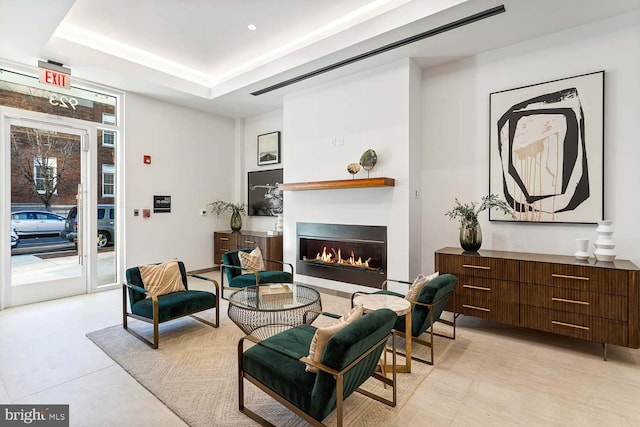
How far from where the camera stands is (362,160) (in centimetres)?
471

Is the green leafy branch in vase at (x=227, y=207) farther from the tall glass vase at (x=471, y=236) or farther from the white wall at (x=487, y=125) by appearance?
the tall glass vase at (x=471, y=236)

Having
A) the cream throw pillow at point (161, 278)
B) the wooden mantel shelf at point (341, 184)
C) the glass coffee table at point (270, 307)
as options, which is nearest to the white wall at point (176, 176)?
the wooden mantel shelf at point (341, 184)

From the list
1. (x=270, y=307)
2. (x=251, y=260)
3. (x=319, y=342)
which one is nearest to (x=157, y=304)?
(x=270, y=307)

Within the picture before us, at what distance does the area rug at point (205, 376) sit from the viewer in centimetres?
222

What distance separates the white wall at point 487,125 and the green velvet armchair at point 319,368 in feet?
9.16

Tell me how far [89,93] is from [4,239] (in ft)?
8.28

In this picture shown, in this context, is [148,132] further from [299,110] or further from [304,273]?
[304,273]

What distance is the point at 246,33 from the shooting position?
4469 millimetres

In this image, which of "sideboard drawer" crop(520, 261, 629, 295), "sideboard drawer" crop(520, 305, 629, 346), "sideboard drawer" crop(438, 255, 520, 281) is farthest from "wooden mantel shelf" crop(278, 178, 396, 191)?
"sideboard drawer" crop(520, 305, 629, 346)

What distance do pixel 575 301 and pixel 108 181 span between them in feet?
21.8

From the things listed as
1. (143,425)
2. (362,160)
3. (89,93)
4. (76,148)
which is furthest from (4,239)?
(362,160)

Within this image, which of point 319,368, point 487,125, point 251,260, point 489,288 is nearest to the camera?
point 319,368

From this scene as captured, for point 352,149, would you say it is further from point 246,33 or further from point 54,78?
point 54,78

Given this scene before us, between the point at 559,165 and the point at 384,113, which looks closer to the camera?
the point at 559,165
